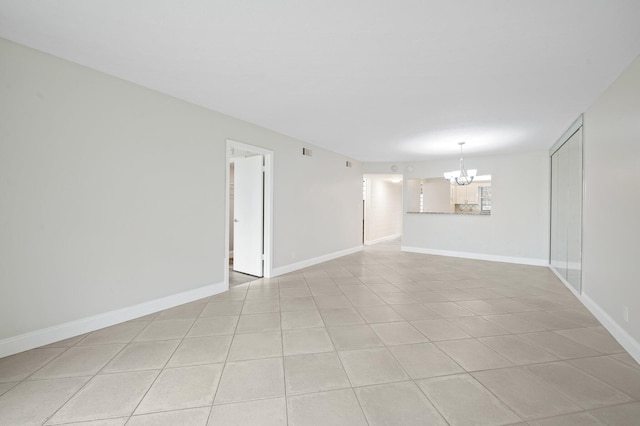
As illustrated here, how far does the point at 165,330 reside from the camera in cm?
280

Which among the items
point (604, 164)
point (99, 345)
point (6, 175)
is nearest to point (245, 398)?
point (99, 345)

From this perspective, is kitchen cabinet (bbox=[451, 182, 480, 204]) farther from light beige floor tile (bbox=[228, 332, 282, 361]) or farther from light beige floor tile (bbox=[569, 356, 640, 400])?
light beige floor tile (bbox=[228, 332, 282, 361])

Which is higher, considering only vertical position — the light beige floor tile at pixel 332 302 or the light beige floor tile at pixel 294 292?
the light beige floor tile at pixel 294 292

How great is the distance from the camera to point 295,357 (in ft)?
7.54

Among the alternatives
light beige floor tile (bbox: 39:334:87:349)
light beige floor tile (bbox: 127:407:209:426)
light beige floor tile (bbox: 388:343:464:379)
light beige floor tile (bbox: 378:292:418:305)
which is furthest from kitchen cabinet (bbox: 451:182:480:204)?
light beige floor tile (bbox: 39:334:87:349)

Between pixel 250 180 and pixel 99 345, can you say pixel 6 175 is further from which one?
pixel 250 180

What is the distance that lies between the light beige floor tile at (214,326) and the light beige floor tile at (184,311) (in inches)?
8.6

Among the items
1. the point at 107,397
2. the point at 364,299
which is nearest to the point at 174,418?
the point at 107,397

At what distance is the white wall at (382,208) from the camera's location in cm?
946

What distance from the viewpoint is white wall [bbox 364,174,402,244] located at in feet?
31.0

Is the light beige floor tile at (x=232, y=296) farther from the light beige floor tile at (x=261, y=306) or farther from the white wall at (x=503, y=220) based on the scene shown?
the white wall at (x=503, y=220)

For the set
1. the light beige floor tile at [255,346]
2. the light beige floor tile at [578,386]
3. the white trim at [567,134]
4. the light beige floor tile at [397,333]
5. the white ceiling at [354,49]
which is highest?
the white ceiling at [354,49]

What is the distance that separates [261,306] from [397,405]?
2.13m

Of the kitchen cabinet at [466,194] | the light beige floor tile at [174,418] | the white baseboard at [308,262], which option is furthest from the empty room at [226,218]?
the kitchen cabinet at [466,194]
